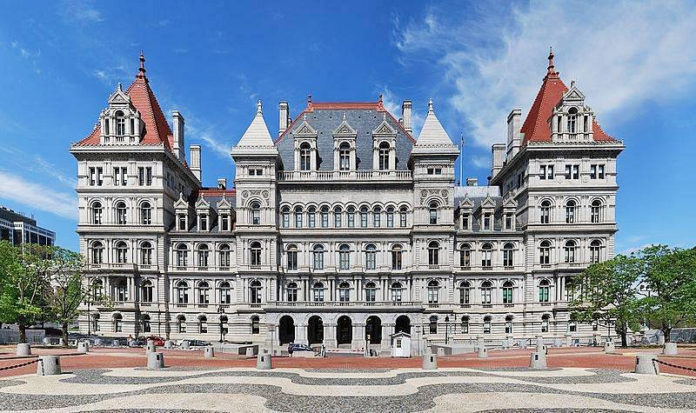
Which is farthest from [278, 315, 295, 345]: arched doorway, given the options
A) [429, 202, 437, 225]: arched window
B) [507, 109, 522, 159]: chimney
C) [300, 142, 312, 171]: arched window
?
[507, 109, 522, 159]: chimney

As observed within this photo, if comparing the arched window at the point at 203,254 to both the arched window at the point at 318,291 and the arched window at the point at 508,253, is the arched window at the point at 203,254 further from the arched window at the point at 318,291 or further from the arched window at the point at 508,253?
the arched window at the point at 508,253

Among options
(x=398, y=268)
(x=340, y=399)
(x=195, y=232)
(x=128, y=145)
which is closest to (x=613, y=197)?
(x=398, y=268)

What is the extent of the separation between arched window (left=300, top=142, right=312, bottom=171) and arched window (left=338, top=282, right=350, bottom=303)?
50.0ft

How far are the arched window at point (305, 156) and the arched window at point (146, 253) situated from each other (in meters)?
21.1

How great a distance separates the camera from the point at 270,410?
46.7 feet

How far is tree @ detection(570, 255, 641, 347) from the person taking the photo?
4009 cm

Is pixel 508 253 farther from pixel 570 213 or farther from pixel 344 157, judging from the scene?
pixel 344 157

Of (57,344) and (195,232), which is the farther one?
(195,232)

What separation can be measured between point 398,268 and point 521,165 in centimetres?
2078

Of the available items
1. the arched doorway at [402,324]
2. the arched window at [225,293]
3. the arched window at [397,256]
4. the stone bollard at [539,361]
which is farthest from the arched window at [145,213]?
the stone bollard at [539,361]

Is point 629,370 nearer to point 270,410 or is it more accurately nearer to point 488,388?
point 488,388

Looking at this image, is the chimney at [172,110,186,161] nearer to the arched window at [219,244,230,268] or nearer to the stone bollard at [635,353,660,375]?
the arched window at [219,244,230,268]

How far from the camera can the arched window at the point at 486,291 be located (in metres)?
50.5

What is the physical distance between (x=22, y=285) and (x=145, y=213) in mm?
13990
